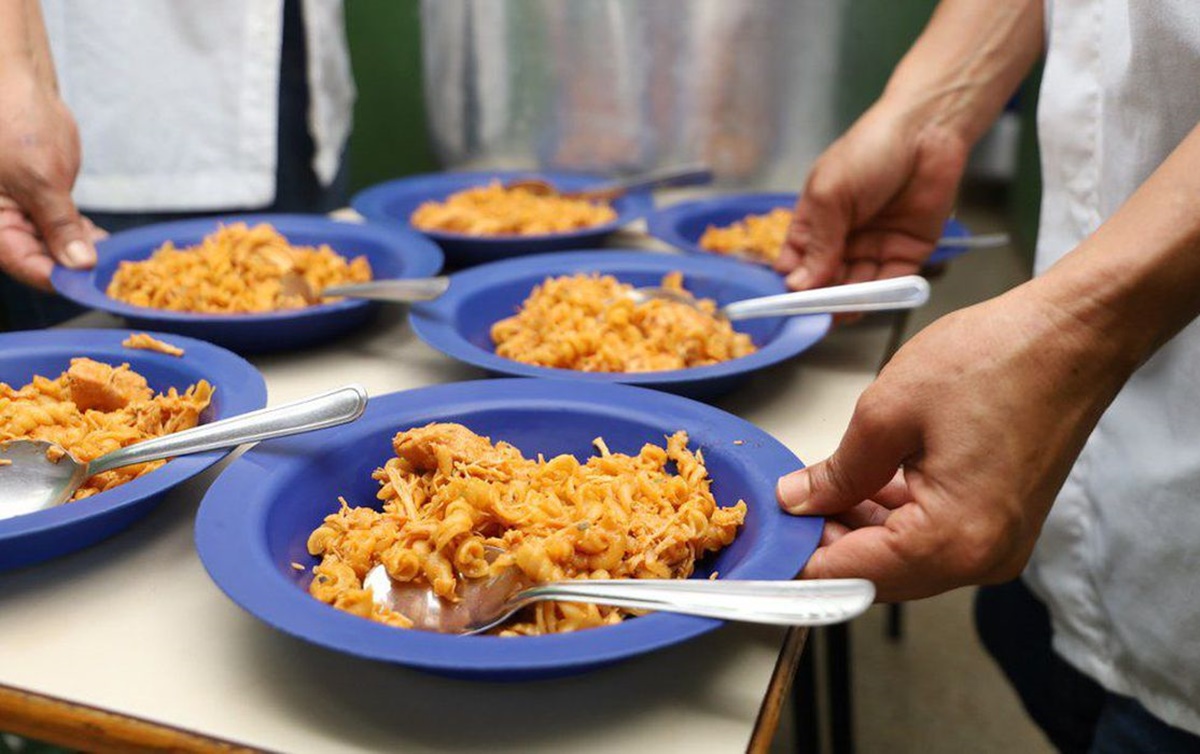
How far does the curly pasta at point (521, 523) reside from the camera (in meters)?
0.83

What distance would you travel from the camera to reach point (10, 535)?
0.81 metres

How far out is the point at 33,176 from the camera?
4.72ft

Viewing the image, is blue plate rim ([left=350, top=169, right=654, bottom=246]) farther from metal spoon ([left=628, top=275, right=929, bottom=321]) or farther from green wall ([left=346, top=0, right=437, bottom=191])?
green wall ([left=346, top=0, right=437, bottom=191])

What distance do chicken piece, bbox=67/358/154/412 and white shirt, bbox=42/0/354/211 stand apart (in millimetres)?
1128

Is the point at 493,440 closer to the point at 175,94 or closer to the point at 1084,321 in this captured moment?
the point at 1084,321

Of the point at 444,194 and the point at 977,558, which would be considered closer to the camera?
the point at 977,558

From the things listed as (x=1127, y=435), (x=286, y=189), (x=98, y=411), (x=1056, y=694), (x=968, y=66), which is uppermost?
(x=968, y=66)

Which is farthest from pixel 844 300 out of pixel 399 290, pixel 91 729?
pixel 91 729

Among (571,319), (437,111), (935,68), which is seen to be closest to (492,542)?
(571,319)

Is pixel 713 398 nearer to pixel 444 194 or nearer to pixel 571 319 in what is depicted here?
pixel 571 319

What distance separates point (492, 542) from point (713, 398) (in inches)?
18.1

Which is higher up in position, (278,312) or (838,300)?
(838,300)

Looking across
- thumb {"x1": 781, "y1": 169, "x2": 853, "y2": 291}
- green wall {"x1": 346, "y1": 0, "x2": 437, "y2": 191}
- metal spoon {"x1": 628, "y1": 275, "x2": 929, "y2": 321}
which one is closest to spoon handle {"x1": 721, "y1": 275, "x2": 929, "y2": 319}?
metal spoon {"x1": 628, "y1": 275, "x2": 929, "y2": 321}

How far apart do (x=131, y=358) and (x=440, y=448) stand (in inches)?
19.1
